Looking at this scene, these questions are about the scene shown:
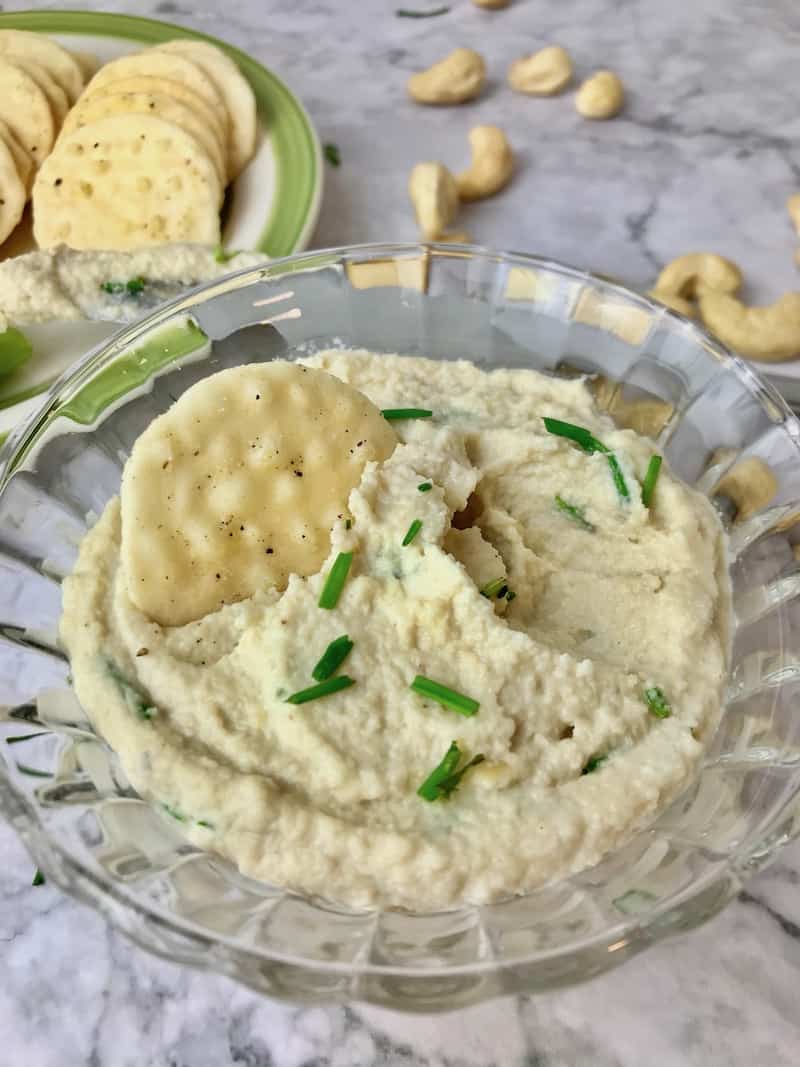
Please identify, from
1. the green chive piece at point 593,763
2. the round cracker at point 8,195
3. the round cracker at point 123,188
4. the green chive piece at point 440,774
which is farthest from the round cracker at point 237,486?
the round cracker at point 8,195

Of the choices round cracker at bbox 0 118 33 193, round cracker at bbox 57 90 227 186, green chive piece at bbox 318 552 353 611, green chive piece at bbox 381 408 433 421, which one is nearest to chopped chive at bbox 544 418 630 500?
green chive piece at bbox 381 408 433 421

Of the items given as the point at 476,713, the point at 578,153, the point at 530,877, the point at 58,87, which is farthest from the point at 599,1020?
the point at 58,87

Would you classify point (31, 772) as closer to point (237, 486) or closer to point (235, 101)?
point (237, 486)

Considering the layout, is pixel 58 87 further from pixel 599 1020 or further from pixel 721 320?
pixel 599 1020

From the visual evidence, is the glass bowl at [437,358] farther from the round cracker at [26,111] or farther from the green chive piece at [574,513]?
the round cracker at [26,111]

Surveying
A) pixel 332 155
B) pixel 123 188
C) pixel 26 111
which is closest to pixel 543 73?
pixel 332 155
